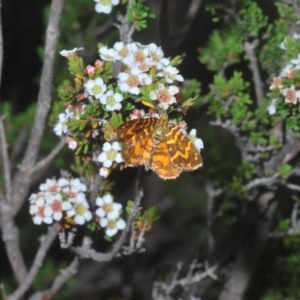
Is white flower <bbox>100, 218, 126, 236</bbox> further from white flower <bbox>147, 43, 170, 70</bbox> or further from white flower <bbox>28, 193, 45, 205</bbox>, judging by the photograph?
white flower <bbox>147, 43, 170, 70</bbox>

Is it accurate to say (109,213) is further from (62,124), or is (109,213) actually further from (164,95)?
(164,95)

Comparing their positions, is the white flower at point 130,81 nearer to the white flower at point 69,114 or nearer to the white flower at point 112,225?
the white flower at point 69,114

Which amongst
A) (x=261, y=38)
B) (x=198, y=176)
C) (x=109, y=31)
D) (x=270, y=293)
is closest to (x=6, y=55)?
(x=109, y=31)

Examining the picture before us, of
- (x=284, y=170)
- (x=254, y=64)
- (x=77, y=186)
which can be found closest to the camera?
(x=77, y=186)

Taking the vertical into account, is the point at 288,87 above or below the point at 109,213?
above

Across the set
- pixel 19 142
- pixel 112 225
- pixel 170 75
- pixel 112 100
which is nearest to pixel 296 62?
pixel 170 75

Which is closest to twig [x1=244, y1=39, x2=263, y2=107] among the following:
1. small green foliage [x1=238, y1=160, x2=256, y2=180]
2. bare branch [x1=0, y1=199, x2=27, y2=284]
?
small green foliage [x1=238, y1=160, x2=256, y2=180]

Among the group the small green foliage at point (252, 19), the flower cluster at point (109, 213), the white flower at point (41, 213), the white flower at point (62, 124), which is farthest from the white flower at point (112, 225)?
the small green foliage at point (252, 19)

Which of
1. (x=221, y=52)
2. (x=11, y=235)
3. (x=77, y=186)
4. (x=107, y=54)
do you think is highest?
(x=221, y=52)
